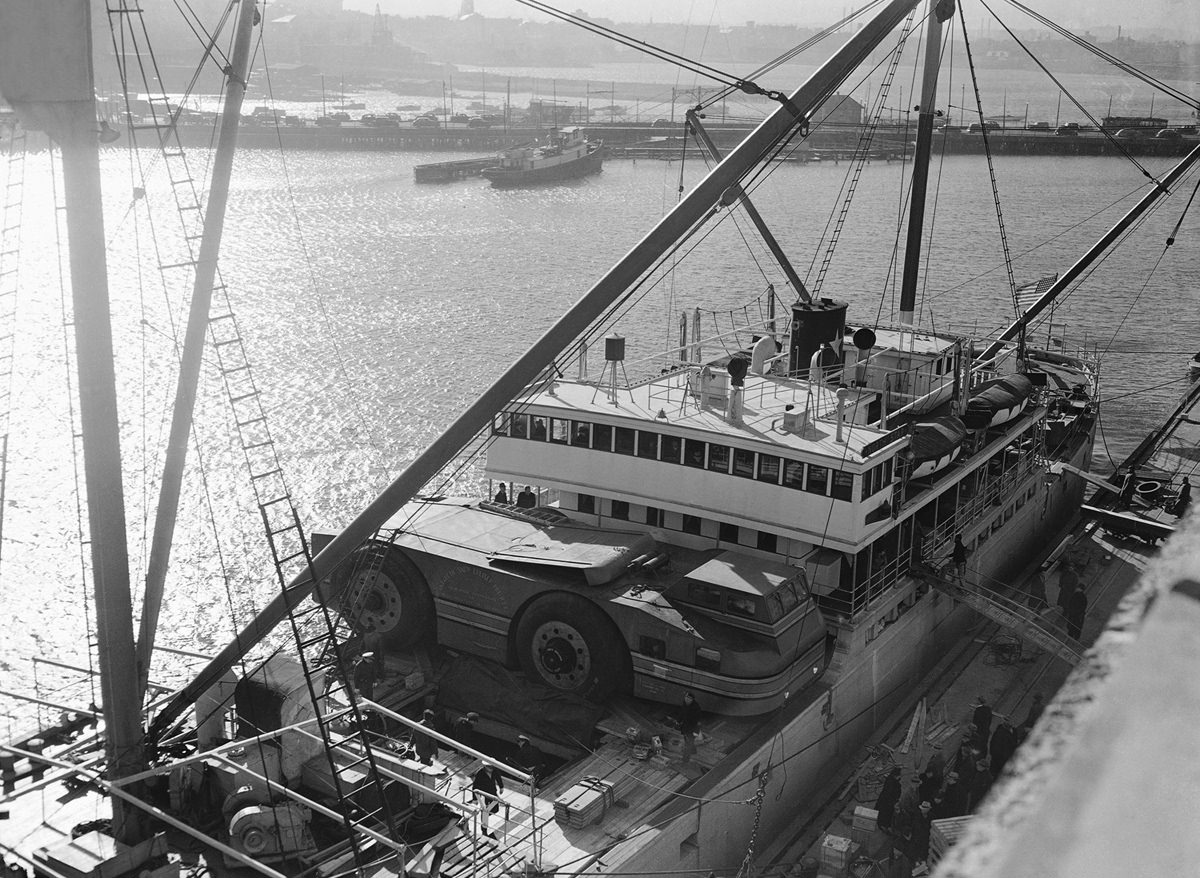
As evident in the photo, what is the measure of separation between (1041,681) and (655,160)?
312 feet

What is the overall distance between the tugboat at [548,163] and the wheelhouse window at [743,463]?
7481 cm

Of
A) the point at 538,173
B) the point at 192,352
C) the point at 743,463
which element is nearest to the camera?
the point at 192,352

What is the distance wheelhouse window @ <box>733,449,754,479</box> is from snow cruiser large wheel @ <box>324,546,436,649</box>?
5665 mm

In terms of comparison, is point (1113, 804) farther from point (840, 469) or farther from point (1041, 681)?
point (1041, 681)

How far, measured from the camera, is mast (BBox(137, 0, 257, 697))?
51.0ft

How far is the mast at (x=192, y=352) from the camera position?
15547 millimetres

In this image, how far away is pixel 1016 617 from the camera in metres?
21.9

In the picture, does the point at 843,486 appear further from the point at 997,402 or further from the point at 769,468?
the point at 997,402

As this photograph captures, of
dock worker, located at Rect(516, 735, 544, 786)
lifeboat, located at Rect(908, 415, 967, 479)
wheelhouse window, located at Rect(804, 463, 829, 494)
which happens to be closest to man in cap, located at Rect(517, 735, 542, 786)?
dock worker, located at Rect(516, 735, 544, 786)

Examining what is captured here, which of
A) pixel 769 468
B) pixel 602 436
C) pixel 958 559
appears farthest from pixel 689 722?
pixel 958 559

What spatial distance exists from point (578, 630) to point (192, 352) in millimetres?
7193

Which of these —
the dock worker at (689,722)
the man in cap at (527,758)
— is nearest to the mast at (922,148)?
the dock worker at (689,722)

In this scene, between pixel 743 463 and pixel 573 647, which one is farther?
pixel 743 463

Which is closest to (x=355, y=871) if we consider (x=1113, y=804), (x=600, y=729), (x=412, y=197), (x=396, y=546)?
(x=600, y=729)
